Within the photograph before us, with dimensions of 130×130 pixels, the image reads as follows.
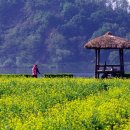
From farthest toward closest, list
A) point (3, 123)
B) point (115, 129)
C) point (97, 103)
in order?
1. point (97, 103)
2. point (3, 123)
3. point (115, 129)

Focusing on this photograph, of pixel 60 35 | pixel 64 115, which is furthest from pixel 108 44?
pixel 60 35

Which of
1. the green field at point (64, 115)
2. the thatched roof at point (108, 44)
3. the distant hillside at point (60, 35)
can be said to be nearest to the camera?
the green field at point (64, 115)

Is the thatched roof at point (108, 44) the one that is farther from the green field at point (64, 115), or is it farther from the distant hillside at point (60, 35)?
the distant hillside at point (60, 35)

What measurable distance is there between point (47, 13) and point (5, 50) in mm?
22053

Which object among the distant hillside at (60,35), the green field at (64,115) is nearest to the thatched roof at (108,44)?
the green field at (64,115)

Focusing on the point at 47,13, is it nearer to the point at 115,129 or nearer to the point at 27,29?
the point at 27,29

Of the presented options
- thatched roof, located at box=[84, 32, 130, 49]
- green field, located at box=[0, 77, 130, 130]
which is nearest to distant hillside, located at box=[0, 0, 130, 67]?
thatched roof, located at box=[84, 32, 130, 49]

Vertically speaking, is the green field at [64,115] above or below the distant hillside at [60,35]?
below

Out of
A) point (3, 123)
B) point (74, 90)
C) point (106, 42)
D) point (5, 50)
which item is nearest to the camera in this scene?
point (3, 123)

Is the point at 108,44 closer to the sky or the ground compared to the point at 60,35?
closer to the ground

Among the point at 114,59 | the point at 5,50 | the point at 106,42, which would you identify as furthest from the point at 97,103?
the point at 5,50

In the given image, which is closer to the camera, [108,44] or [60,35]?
[108,44]

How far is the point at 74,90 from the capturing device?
21.0 m

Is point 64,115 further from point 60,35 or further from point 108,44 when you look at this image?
point 60,35
